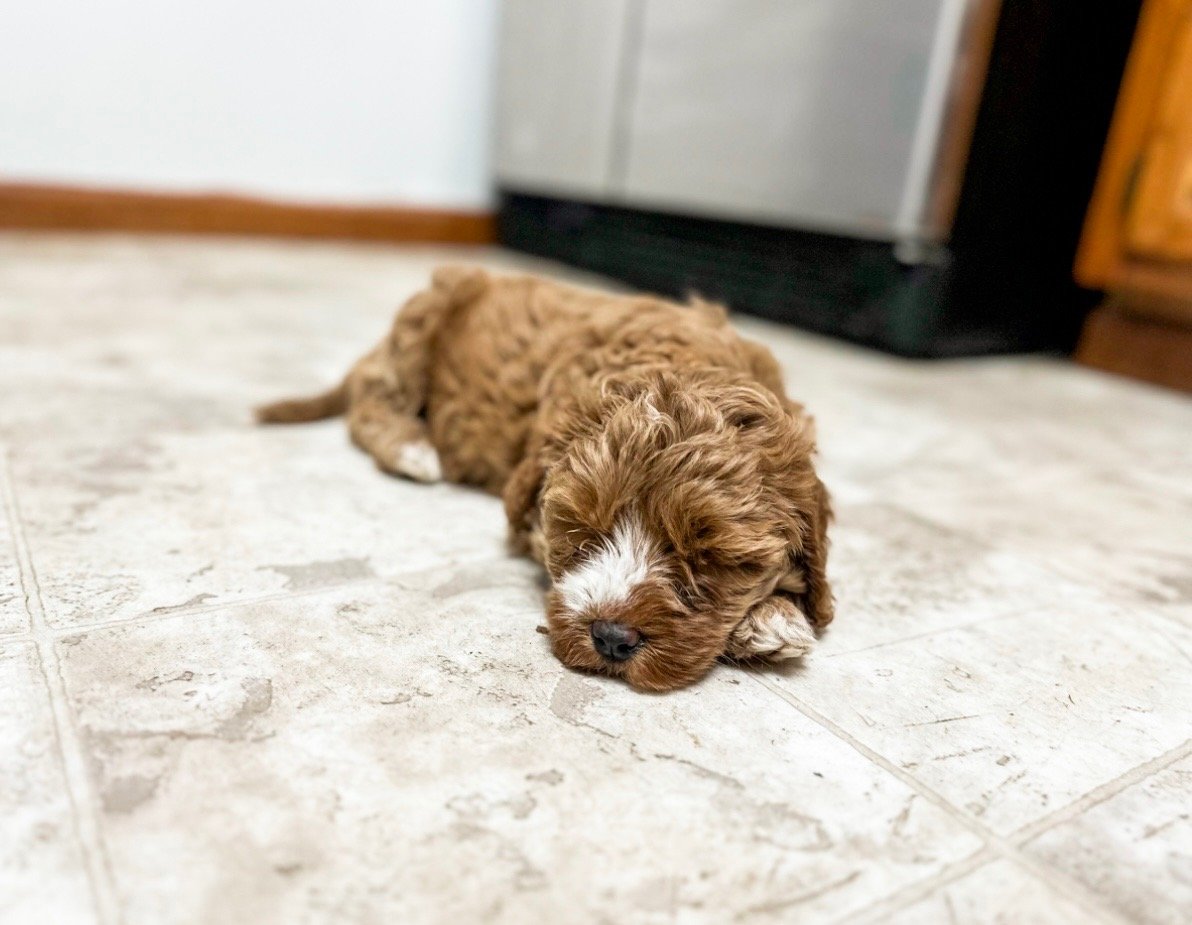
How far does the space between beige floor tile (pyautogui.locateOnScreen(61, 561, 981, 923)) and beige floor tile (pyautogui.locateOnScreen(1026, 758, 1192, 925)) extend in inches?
5.5

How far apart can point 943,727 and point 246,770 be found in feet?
3.49

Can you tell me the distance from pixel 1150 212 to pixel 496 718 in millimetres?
4124

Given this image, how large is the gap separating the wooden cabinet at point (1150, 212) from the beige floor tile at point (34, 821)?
14.9 feet

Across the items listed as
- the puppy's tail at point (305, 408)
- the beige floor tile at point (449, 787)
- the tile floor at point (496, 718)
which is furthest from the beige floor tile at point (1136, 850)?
the puppy's tail at point (305, 408)

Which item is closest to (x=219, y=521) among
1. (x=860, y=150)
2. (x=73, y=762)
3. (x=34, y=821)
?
(x=73, y=762)

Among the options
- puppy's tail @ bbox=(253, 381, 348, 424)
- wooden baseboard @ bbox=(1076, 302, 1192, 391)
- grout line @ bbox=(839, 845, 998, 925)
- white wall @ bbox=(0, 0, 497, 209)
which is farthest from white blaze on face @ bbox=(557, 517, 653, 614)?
white wall @ bbox=(0, 0, 497, 209)

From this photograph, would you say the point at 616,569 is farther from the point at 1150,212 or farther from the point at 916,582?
the point at 1150,212

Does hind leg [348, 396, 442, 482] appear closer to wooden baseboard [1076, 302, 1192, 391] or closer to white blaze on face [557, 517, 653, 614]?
white blaze on face [557, 517, 653, 614]

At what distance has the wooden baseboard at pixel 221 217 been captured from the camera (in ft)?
18.2

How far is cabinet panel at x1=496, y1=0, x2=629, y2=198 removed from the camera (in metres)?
5.62

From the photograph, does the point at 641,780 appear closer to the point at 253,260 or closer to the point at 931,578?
the point at 931,578

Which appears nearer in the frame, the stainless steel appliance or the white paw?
the white paw

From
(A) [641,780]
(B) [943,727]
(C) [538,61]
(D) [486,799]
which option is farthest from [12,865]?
(C) [538,61]

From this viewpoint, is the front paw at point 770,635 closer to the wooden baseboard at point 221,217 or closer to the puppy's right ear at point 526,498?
the puppy's right ear at point 526,498
